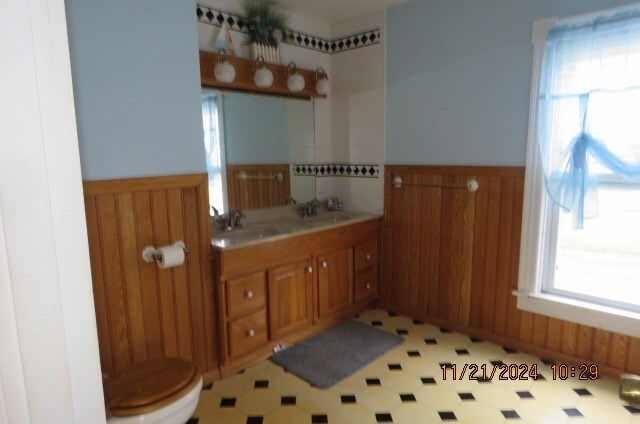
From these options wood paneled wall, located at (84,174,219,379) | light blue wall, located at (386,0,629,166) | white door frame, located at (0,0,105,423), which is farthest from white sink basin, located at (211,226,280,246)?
white door frame, located at (0,0,105,423)

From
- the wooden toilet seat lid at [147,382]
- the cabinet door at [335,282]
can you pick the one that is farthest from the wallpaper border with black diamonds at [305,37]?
the wooden toilet seat lid at [147,382]

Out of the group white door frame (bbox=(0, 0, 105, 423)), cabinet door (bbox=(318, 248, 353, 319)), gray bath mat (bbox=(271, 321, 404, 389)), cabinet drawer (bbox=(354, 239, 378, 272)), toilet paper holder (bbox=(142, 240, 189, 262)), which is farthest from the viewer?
cabinet drawer (bbox=(354, 239, 378, 272))

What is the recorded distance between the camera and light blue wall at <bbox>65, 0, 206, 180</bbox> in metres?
1.84

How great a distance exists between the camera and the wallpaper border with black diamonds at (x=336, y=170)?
348cm

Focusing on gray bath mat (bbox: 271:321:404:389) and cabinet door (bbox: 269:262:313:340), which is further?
cabinet door (bbox: 269:262:313:340)

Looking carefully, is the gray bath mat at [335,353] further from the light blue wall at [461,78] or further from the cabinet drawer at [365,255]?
the light blue wall at [461,78]

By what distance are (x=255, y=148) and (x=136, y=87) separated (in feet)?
3.99

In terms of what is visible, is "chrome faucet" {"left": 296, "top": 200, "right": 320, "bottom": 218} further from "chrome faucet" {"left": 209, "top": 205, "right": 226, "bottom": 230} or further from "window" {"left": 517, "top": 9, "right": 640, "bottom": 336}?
"window" {"left": 517, "top": 9, "right": 640, "bottom": 336}

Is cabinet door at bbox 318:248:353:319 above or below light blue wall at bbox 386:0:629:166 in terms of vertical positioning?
below

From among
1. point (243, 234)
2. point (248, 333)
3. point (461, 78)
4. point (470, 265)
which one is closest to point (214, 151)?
point (243, 234)

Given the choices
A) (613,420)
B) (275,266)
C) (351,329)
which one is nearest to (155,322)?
(275,266)

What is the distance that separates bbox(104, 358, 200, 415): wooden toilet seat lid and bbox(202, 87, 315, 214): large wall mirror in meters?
1.22

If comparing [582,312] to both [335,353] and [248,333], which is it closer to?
[335,353]

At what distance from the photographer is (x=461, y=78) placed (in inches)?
114
